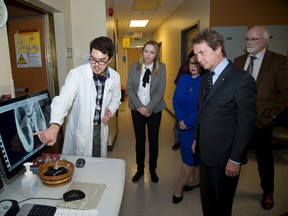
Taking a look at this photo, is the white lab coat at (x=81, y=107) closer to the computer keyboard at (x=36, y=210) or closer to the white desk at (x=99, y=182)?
the white desk at (x=99, y=182)

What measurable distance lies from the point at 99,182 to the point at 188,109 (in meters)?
1.16

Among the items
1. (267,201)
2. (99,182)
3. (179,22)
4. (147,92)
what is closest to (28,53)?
(147,92)

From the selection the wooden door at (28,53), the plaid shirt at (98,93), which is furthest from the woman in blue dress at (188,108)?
the wooden door at (28,53)

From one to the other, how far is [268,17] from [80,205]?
3625 millimetres

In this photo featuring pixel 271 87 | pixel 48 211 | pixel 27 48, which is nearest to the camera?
pixel 48 211

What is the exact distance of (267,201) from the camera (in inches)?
81.7

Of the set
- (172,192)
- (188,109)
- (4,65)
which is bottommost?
(172,192)

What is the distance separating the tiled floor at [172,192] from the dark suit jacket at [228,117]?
2.95 ft

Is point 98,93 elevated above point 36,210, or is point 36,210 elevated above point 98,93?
point 98,93

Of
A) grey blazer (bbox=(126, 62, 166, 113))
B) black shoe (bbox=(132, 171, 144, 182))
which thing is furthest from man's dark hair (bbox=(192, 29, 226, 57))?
black shoe (bbox=(132, 171, 144, 182))

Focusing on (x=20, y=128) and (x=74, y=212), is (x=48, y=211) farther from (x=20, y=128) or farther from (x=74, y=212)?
(x=20, y=128)

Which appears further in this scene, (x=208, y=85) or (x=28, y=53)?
(x=28, y=53)

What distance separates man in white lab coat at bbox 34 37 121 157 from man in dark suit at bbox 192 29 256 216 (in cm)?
64

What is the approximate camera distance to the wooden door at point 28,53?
259cm
